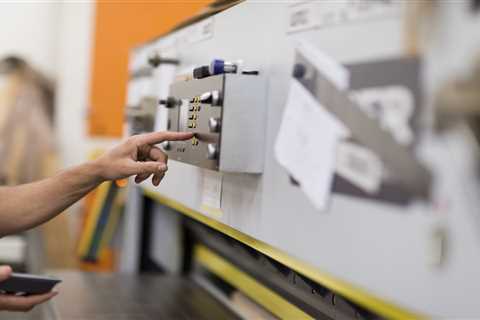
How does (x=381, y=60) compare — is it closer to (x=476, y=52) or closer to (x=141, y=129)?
(x=476, y=52)

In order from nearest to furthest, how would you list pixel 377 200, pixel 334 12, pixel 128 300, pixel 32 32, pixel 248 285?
pixel 377 200 → pixel 334 12 → pixel 248 285 → pixel 128 300 → pixel 32 32

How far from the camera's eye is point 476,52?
0.55 m

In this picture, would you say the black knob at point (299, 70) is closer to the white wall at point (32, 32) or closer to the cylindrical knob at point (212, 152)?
the cylindrical knob at point (212, 152)

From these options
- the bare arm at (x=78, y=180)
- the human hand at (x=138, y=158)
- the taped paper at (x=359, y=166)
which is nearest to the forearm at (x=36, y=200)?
the bare arm at (x=78, y=180)

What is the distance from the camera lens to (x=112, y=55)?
279 cm

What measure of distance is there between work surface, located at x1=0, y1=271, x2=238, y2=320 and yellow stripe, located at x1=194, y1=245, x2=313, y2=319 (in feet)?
0.24

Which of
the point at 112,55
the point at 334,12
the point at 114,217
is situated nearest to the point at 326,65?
the point at 334,12

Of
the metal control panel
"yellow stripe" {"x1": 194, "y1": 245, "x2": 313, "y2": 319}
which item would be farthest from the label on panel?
"yellow stripe" {"x1": 194, "y1": 245, "x2": 313, "y2": 319}

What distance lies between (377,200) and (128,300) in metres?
1.05

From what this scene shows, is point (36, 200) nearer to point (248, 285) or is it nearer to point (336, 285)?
point (248, 285)

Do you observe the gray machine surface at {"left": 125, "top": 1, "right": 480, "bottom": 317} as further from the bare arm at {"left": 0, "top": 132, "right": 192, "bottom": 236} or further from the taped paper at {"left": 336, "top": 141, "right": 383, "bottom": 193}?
the bare arm at {"left": 0, "top": 132, "right": 192, "bottom": 236}

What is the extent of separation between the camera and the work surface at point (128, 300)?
4.74 feet

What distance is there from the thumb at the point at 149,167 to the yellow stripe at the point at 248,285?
1.23 feet

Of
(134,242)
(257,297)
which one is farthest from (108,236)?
(257,297)
